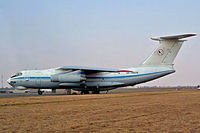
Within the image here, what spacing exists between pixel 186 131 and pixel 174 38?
69.0 feet

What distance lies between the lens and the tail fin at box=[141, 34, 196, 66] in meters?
25.6

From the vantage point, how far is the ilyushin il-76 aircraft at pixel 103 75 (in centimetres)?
2606

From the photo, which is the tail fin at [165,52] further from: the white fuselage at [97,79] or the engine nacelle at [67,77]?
the engine nacelle at [67,77]

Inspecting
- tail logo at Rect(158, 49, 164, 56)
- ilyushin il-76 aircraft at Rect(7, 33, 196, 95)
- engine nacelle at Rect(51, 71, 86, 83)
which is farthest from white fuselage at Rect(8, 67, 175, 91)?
tail logo at Rect(158, 49, 164, 56)

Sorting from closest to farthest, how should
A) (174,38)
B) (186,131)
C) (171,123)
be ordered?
(186,131), (171,123), (174,38)

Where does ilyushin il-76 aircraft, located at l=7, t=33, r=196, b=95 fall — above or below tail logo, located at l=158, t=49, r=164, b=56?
below

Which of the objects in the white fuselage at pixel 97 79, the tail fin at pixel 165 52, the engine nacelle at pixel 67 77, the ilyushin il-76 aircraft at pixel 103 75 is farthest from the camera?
the white fuselage at pixel 97 79

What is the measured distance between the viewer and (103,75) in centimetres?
2772

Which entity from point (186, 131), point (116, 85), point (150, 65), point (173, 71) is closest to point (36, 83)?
point (116, 85)

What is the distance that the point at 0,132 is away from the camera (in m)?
5.28

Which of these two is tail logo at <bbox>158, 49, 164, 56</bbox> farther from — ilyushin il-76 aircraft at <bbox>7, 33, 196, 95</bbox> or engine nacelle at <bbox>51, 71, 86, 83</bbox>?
engine nacelle at <bbox>51, 71, 86, 83</bbox>

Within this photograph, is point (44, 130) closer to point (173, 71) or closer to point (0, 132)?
point (0, 132)

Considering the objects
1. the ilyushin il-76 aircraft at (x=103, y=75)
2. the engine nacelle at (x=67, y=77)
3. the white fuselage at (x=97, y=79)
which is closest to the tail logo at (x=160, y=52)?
the ilyushin il-76 aircraft at (x=103, y=75)

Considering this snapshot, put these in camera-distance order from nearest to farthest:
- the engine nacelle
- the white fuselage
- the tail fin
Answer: the tail fin, the engine nacelle, the white fuselage
